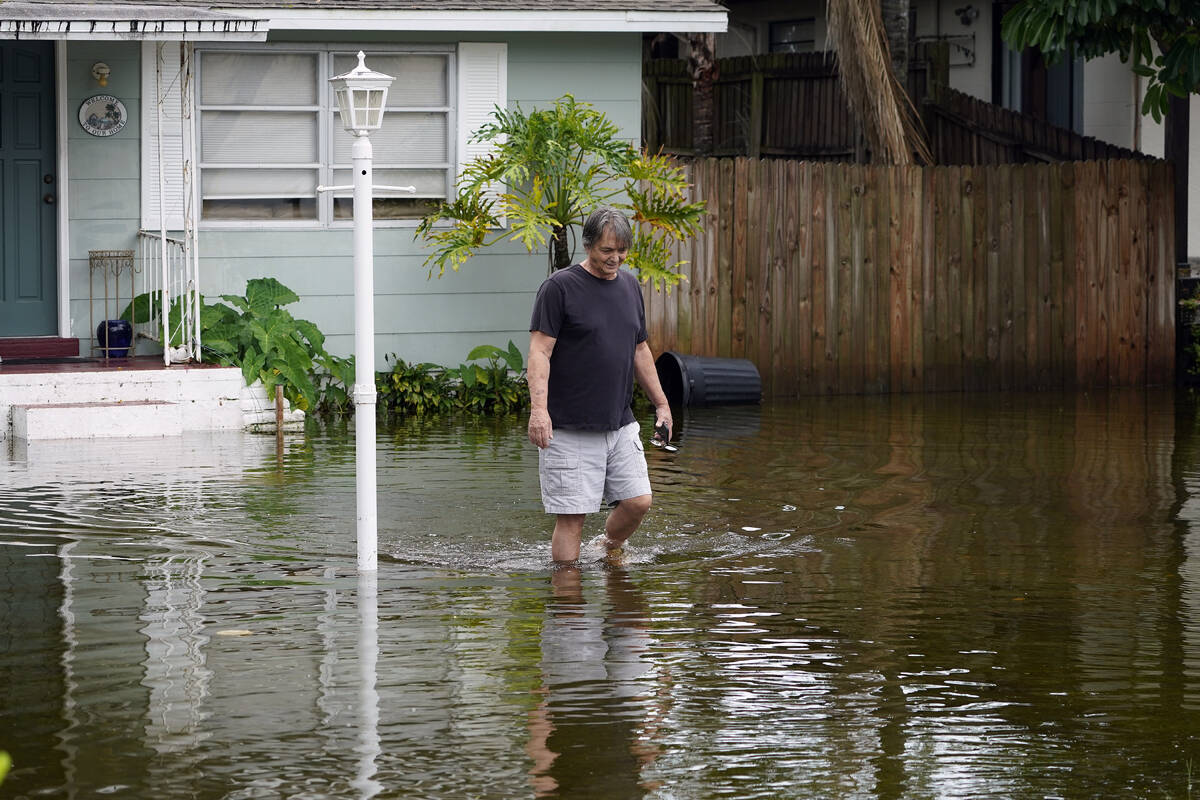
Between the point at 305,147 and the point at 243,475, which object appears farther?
the point at 305,147

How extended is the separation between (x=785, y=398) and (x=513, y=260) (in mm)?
2698

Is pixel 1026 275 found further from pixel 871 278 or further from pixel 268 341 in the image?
pixel 268 341

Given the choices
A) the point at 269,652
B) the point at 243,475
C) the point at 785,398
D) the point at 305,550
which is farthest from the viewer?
the point at 785,398

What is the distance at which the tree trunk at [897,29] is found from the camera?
20.3 m

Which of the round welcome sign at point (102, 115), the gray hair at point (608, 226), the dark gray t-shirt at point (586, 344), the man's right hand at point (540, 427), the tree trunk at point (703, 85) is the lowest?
the man's right hand at point (540, 427)

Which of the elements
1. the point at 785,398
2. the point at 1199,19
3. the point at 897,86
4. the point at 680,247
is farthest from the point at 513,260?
the point at 1199,19

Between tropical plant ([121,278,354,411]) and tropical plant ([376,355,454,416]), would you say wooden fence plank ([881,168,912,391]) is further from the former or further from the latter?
tropical plant ([121,278,354,411])

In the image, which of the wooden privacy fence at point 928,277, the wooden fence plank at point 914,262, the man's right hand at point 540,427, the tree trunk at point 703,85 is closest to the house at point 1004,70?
the wooden privacy fence at point 928,277

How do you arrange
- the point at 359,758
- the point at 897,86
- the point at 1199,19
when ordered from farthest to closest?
1. the point at 897,86
2. the point at 1199,19
3. the point at 359,758

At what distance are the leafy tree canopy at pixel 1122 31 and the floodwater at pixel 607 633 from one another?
441cm

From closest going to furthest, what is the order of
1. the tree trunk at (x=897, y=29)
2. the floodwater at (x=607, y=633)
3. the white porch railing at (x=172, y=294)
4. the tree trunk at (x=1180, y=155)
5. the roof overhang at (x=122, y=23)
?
the floodwater at (x=607, y=633) → the roof overhang at (x=122, y=23) → the white porch railing at (x=172, y=294) → the tree trunk at (x=1180, y=155) → the tree trunk at (x=897, y=29)

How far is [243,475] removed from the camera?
35.1ft

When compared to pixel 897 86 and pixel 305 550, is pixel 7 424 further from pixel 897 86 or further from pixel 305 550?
pixel 897 86

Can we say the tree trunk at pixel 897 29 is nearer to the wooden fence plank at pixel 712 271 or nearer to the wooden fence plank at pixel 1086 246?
the wooden fence plank at pixel 1086 246
